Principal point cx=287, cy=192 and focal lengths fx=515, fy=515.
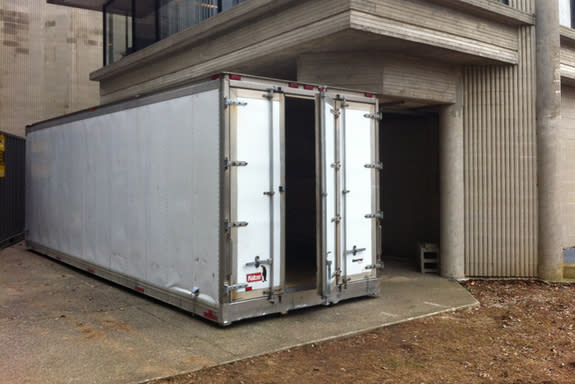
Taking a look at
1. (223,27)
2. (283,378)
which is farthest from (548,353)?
(223,27)

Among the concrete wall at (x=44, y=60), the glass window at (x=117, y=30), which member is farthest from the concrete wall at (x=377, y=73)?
the concrete wall at (x=44, y=60)

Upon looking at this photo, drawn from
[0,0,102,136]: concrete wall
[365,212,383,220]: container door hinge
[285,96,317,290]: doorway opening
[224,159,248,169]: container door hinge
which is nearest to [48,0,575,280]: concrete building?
[285,96,317,290]: doorway opening

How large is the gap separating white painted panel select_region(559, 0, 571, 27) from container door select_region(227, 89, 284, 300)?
8767mm

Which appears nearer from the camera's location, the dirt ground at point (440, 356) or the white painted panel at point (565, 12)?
the dirt ground at point (440, 356)

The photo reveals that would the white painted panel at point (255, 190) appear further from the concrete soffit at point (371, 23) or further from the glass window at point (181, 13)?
the glass window at point (181, 13)

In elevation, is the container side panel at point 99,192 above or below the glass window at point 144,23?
below

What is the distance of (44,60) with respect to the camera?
23.0m

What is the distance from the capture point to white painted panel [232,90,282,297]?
21.6ft

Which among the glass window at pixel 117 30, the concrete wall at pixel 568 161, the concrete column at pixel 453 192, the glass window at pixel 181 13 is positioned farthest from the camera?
the glass window at pixel 117 30

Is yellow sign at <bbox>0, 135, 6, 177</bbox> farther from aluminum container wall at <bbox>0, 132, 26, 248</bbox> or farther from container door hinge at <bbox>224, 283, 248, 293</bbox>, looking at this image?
container door hinge at <bbox>224, 283, 248, 293</bbox>

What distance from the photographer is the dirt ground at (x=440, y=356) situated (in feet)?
16.9

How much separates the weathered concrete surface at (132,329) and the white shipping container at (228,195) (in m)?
0.26

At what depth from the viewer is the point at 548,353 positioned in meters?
5.97

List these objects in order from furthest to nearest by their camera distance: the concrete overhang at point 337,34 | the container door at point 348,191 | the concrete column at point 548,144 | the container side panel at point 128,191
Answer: the concrete column at point 548,144, the concrete overhang at point 337,34, the container side panel at point 128,191, the container door at point 348,191
